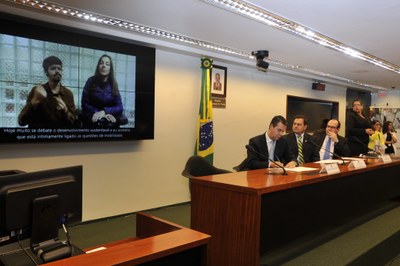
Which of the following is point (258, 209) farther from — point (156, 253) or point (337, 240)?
point (337, 240)

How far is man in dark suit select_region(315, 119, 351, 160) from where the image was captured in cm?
444

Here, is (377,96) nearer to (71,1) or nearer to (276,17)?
(276,17)

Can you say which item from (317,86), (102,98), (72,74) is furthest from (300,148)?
(317,86)

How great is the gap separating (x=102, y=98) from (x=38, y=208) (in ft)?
9.40

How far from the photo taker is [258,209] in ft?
7.62

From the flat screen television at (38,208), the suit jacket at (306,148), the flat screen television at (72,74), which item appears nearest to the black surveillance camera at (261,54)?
the suit jacket at (306,148)

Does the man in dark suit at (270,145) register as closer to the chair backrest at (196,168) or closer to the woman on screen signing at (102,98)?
the chair backrest at (196,168)

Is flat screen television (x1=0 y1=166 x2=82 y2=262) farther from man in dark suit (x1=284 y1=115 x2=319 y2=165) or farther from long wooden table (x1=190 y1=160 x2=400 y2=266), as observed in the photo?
man in dark suit (x1=284 y1=115 x2=319 y2=165)

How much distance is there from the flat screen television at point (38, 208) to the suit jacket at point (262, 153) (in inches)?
89.1

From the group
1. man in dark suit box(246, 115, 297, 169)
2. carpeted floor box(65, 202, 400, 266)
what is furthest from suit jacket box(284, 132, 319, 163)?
carpeted floor box(65, 202, 400, 266)

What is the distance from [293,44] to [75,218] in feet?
12.5

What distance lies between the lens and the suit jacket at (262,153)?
3.67 m

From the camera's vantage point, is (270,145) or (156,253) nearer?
(156,253)

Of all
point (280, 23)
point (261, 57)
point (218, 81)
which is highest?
point (280, 23)
